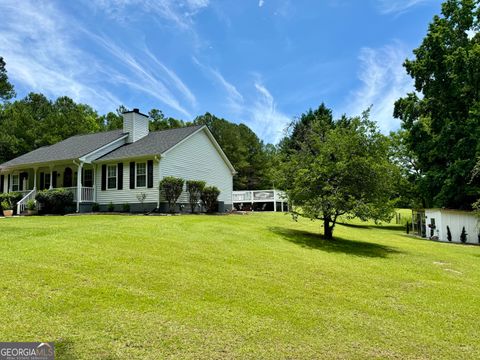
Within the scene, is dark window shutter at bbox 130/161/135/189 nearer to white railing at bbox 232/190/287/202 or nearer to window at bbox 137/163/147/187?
window at bbox 137/163/147/187

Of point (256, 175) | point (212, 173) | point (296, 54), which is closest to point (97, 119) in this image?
point (256, 175)

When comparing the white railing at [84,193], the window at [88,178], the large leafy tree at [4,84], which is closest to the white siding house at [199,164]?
the white railing at [84,193]

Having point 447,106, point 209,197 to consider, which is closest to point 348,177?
point 209,197

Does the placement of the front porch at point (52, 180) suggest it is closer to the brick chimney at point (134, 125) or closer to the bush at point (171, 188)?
the brick chimney at point (134, 125)

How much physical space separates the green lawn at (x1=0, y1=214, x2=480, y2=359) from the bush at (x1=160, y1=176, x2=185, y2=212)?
320 inches

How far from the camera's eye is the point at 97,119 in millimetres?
52906

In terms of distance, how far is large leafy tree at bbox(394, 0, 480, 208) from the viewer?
23.5 meters

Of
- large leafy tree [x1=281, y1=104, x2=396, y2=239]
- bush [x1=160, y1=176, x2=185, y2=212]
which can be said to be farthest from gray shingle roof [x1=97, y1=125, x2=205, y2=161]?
large leafy tree [x1=281, y1=104, x2=396, y2=239]

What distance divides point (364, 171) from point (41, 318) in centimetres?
1204

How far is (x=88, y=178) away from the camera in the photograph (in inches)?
857

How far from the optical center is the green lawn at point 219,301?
428cm

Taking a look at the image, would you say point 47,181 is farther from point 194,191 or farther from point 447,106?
point 447,106

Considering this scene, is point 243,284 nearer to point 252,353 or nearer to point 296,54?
point 252,353

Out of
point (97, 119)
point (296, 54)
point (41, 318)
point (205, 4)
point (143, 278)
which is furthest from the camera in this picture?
point (97, 119)
